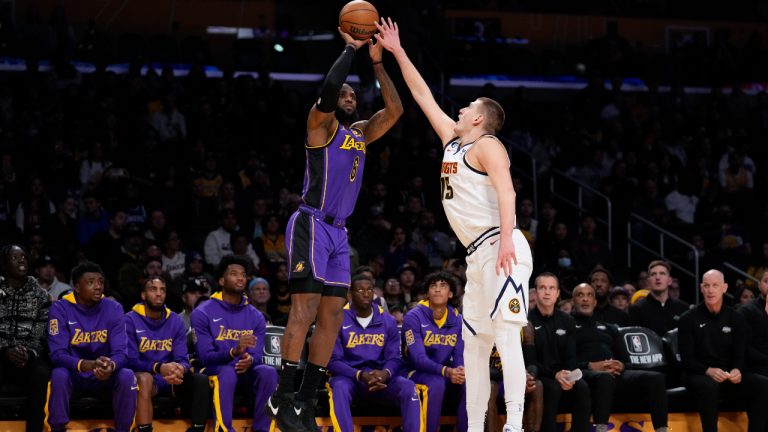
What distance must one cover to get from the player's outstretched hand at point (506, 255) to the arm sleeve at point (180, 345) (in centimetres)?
380

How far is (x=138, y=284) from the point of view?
11742 millimetres

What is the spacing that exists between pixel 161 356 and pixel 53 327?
0.95 meters

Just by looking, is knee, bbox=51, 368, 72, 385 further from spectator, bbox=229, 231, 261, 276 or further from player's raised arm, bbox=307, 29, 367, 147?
spectator, bbox=229, 231, 261, 276

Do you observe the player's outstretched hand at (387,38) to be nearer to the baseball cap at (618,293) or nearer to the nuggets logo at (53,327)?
the nuggets logo at (53,327)

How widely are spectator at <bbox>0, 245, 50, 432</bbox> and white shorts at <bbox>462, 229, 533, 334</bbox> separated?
388cm

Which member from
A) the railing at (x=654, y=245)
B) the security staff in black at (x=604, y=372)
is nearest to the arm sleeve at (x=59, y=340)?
the security staff in black at (x=604, y=372)

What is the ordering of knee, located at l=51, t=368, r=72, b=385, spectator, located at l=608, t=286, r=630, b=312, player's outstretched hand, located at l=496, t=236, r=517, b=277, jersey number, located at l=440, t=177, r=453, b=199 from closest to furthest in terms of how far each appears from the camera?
player's outstretched hand, located at l=496, t=236, r=517, b=277 → jersey number, located at l=440, t=177, r=453, b=199 → knee, located at l=51, t=368, r=72, b=385 → spectator, located at l=608, t=286, r=630, b=312

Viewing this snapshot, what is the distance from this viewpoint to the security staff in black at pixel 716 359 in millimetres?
9695

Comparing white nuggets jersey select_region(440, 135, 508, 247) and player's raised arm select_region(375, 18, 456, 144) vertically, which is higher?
player's raised arm select_region(375, 18, 456, 144)

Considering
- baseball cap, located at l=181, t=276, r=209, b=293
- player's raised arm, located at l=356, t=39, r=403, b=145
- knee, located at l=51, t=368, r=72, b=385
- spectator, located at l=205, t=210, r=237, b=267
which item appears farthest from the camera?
spectator, located at l=205, t=210, r=237, b=267

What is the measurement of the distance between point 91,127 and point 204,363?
20.0 ft

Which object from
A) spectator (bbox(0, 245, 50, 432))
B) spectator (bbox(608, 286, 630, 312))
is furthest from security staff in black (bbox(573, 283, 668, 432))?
spectator (bbox(0, 245, 50, 432))

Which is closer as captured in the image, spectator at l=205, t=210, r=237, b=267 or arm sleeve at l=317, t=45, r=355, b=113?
arm sleeve at l=317, t=45, r=355, b=113

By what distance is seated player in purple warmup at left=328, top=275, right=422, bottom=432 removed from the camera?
9141 mm
